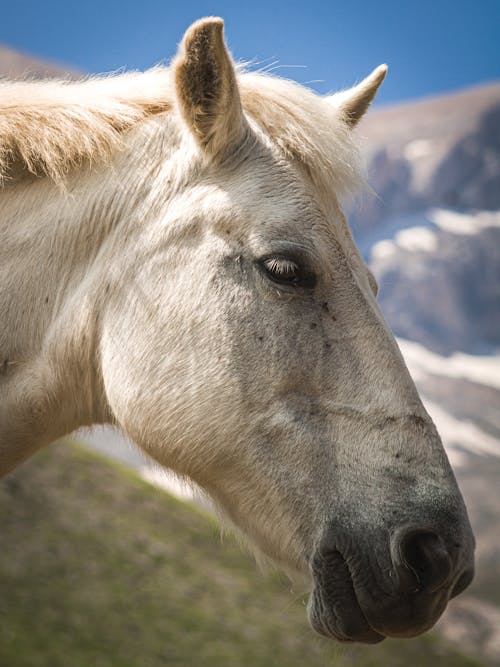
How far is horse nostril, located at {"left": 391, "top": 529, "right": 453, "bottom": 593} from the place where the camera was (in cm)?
171

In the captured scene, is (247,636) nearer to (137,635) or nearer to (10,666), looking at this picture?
(137,635)

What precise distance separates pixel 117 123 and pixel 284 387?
1.22 m

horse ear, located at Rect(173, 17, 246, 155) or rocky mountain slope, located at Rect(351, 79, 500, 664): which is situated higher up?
rocky mountain slope, located at Rect(351, 79, 500, 664)

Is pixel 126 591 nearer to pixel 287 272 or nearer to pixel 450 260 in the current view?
pixel 287 272

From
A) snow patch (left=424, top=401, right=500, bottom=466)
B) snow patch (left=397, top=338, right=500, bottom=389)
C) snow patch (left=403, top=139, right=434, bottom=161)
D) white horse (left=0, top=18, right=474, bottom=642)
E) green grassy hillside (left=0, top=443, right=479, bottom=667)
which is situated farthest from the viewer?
snow patch (left=403, top=139, right=434, bottom=161)

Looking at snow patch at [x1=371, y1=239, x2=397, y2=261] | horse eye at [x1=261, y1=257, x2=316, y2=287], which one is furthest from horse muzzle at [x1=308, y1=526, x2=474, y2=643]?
snow patch at [x1=371, y1=239, x2=397, y2=261]

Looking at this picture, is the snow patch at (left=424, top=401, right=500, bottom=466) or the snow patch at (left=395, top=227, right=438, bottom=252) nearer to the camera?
the snow patch at (left=424, top=401, right=500, bottom=466)

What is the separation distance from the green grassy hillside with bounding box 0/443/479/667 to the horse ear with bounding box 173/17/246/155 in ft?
14.7

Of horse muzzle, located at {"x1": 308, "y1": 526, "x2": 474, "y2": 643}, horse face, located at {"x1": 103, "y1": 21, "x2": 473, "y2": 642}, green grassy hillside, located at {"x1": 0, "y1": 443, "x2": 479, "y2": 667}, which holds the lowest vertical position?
green grassy hillside, located at {"x1": 0, "y1": 443, "x2": 479, "y2": 667}

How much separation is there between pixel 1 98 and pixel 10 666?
15.4 ft

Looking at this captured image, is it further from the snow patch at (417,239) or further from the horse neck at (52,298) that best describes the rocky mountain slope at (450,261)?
the horse neck at (52,298)

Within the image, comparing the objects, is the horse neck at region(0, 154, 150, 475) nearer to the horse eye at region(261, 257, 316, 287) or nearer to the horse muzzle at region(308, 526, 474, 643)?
the horse eye at region(261, 257, 316, 287)

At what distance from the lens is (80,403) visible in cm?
226

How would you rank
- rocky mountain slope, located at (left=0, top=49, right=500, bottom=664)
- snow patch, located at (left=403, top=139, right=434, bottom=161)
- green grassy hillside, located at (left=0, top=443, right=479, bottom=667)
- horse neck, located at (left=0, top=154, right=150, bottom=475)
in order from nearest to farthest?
horse neck, located at (left=0, top=154, right=150, bottom=475) < green grassy hillside, located at (left=0, top=443, right=479, bottom=667) < rocky mountain slope, located at (left=0, top=49, right=500, bottom=664) < snow patch, located at (left=403, top=139, right=434, bottom=161)
